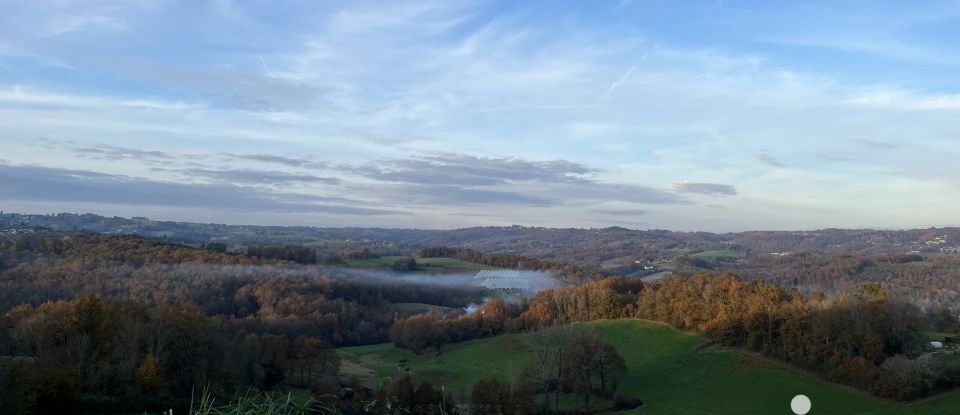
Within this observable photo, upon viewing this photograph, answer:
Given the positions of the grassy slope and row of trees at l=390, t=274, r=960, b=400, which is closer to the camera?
row of trees at l=390, t=274, r=960, b=400

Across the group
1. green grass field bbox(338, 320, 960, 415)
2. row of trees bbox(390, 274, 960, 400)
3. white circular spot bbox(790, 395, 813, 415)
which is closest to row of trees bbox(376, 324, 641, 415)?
green grass field bbox(338, 320, 960, 415)

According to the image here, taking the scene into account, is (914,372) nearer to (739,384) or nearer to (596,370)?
(739,384)

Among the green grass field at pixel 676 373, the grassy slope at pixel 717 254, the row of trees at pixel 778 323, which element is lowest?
the green grass field at pixel 676 373

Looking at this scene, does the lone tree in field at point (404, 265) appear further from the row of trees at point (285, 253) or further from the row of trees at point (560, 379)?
the row of trees at point (560, 379)

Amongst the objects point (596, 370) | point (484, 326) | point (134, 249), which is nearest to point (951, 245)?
point (484, 326)

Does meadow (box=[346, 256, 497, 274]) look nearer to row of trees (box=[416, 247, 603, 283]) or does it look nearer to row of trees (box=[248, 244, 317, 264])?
row of trees (box=[416, 247, 603, 283])

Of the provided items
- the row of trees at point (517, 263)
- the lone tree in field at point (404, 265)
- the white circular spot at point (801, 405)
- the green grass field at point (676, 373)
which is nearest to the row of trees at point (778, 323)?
the green grass field at point (676, 373)

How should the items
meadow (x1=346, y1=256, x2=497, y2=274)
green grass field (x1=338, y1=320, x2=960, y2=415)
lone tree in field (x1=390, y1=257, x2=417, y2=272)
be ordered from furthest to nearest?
meadow (x1=346, y1=256, x2=497, y2=274), lone tree in field (x1=390, y1=257, x2=417, y2=272), green grass field (x1=338, y1=320, x2=960, y2=415)

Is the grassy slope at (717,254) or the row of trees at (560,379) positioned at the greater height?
the grassy slope at (717,254)
